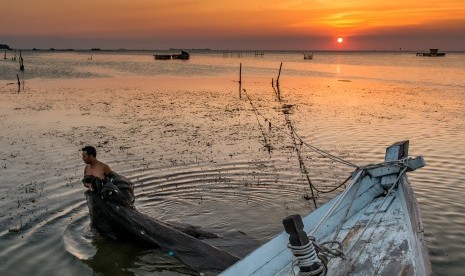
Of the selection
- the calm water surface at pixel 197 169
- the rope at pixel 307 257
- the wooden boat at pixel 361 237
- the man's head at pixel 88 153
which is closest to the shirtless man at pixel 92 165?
the man's head at pixel 88 153

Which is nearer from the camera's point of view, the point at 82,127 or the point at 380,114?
the point at 82,127

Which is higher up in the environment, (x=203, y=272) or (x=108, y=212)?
(x=108, y=212)

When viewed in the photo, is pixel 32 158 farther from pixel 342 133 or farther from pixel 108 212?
pixel 342 133

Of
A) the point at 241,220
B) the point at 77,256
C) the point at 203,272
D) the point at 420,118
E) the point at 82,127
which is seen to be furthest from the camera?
the point at 420,118

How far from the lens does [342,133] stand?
64.7 feet

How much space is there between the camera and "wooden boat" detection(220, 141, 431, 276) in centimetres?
452

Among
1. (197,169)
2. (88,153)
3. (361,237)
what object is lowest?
(197,169)

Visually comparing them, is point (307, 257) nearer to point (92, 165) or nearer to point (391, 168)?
point (391, 168)

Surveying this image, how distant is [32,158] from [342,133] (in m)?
13.2

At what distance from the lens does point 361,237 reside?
19.2 ft

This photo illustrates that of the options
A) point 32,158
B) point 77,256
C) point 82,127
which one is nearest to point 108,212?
point 77,256

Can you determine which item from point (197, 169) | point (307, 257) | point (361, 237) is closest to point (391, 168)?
point (361, 237)

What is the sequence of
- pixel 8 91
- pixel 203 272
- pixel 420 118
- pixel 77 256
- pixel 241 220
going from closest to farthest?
pixel 203 272 < pixel 77 256 < pixel 241 220 < pixel 420 118 < pixel 8 91

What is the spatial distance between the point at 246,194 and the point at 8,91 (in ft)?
104
